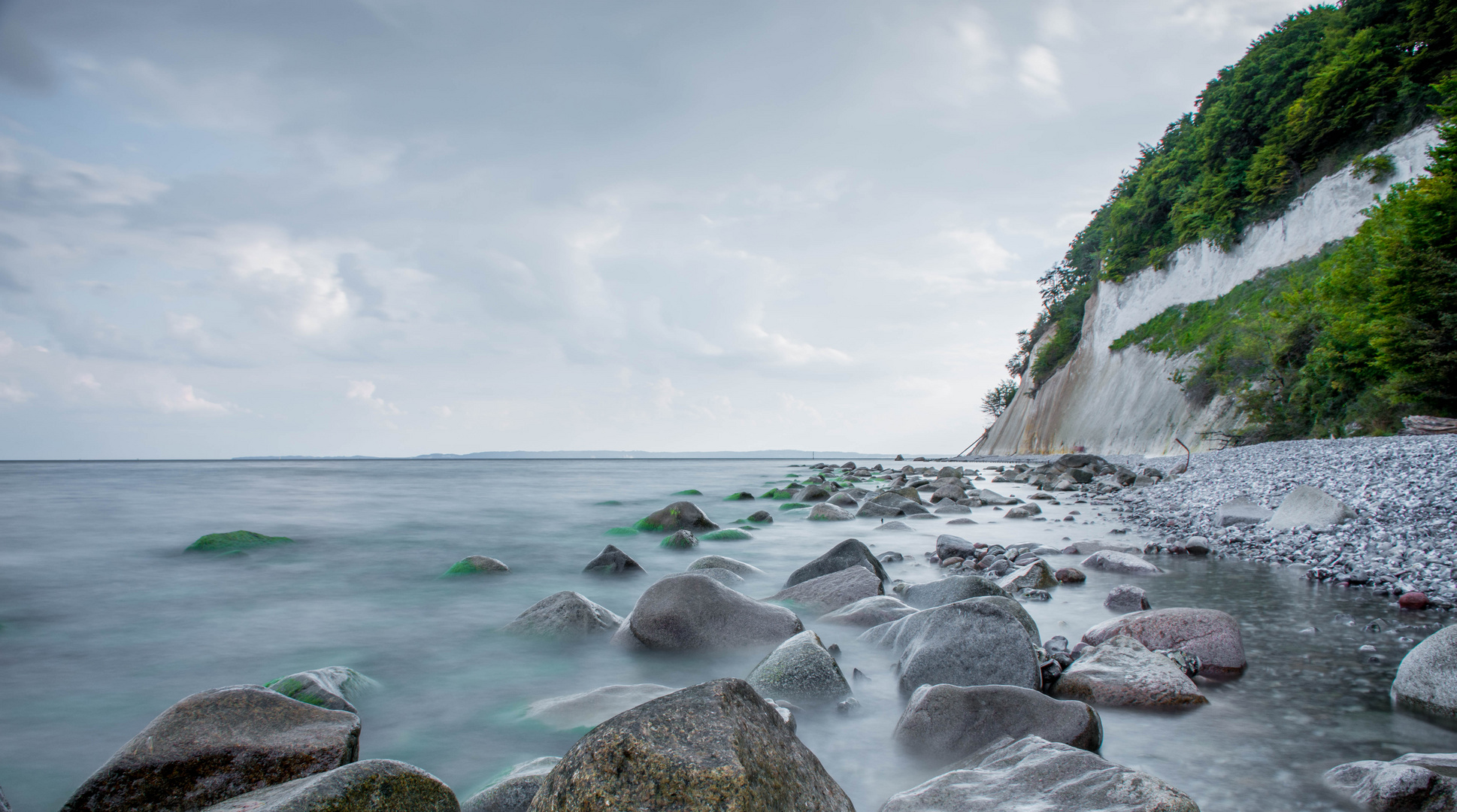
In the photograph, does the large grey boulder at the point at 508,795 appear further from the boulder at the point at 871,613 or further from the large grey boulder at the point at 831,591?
the large grey boulder at the point at 831,591

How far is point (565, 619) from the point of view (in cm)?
566

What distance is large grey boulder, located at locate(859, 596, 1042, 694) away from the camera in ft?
12.4

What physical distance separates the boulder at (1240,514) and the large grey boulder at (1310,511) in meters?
0.37

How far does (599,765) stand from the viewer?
182 cm

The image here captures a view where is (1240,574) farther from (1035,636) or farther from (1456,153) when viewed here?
(1456,153)

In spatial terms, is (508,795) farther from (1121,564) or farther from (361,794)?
(1121,564)

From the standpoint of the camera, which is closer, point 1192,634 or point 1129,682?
point 1129,682

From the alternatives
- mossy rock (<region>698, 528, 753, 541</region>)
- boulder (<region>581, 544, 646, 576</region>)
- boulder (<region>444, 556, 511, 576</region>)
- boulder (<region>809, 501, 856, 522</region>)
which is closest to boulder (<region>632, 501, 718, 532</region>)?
mossy rock (<region>698, 528, 753, 541</region>)

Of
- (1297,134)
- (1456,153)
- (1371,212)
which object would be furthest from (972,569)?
(1297,134)

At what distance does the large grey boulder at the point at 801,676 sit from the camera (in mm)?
3936

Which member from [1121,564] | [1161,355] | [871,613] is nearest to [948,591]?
[871,613]

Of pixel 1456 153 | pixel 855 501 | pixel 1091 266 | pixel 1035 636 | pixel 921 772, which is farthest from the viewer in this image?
pixel 1091 266

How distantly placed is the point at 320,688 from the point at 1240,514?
35.0ft

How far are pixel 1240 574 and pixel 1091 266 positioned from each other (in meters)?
58.1
